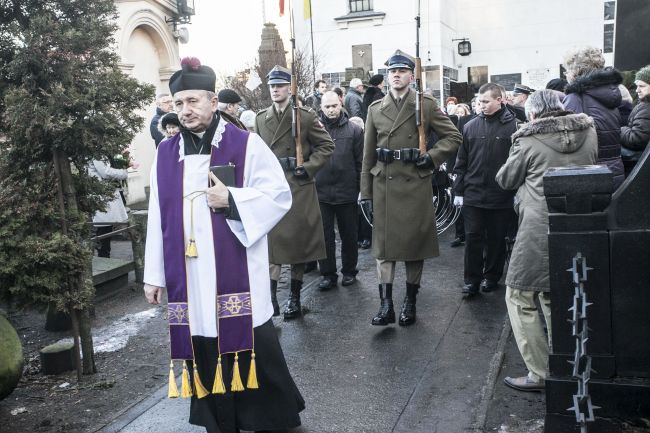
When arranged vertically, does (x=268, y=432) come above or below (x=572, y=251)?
below

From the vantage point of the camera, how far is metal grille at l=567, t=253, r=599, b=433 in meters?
3.06

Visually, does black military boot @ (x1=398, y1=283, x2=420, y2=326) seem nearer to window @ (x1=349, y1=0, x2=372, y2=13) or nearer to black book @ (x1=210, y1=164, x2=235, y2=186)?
black book @ (x1=210, y1=164, x2=235, y2=186)

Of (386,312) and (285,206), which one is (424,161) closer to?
(386,312)

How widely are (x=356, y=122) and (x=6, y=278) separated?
479 centimetres

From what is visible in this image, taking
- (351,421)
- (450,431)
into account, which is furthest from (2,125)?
(450,431)

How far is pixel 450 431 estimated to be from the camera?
4.07 m

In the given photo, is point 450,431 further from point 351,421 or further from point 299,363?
point 299,363

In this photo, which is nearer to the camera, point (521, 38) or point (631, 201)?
point (631, 201)

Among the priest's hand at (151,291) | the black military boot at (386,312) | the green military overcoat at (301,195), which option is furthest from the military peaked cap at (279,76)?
the priest's hand at (151,291)

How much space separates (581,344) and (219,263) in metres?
1.85

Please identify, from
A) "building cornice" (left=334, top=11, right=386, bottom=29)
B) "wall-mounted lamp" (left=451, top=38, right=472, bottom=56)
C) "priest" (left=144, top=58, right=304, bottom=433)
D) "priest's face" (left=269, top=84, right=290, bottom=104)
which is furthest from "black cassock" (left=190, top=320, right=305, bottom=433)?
"wall-mounted lamp" (left=451, top=38, right=472, bottom=56)

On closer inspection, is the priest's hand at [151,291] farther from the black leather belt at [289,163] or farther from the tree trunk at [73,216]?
the black leather belt at [289,163]

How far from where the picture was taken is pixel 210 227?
3779 millimetres

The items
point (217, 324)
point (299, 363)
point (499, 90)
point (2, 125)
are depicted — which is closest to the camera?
point (217, 324)
